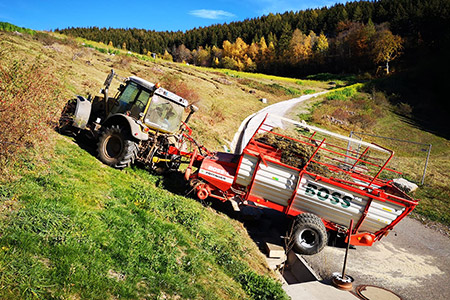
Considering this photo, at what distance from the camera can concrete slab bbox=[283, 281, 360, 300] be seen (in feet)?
19.7

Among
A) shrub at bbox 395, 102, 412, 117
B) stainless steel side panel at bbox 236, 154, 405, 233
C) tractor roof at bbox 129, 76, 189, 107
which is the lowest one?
stainless steel side panel at bbox 236, 154, 405, 233

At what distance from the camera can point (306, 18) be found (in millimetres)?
116812

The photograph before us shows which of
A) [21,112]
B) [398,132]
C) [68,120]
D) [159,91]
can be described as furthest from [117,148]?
[398,132]

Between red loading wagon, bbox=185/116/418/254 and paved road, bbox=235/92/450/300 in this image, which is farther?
red loading wagon, bbox=185/116/418/254

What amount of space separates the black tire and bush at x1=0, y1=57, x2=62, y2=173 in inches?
247

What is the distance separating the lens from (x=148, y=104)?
320 inches

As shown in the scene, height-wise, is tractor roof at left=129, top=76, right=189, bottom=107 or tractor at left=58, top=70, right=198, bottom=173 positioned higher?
tractor roof at left=129, top=76, right=189, bottom=107

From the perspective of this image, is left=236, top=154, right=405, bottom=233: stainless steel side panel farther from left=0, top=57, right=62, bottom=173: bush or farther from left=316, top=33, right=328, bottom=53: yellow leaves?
left=316, top=33, right=328, bottom=53: yellow leaves

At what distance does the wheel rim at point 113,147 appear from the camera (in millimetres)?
7883

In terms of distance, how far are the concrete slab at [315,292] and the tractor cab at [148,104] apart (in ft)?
18.0

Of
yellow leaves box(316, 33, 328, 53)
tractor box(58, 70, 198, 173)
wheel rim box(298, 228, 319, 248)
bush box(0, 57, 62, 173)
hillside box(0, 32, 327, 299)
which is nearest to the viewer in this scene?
hillside box(0, 32, 327, 299)

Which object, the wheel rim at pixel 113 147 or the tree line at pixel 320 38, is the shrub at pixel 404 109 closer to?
the tree line at pixel 320 38

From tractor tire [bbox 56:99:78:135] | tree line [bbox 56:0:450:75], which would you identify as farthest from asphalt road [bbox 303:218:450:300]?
tree line [bbox 56:0:450:75]

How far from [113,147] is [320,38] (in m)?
90.4
